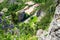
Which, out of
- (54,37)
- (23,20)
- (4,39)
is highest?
(54,37)

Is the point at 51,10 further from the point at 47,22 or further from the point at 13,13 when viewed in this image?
the point at 13,13

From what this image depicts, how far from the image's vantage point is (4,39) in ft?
19.0

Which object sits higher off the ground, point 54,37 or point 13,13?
point 54,37

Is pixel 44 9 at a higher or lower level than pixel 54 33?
lower

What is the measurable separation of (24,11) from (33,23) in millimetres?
1237

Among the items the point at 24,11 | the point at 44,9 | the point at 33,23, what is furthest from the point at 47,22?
the point at 24,11

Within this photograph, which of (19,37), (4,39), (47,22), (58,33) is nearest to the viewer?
(58,33)

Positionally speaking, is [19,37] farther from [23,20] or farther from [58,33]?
[58,33]

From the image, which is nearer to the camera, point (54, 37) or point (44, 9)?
point (54, 37)

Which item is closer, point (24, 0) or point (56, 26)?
point (56, 26)

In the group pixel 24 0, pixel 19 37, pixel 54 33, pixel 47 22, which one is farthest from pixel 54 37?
pixel 24 0

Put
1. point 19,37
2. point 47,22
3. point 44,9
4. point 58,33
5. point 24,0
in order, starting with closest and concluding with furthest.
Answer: point 58,33 → point 19,37 → point 47,22 → point 44,9 → point 24,0

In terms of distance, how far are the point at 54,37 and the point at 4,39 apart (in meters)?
1.79

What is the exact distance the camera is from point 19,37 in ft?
21.3
